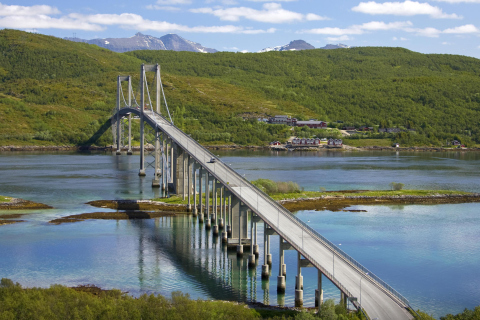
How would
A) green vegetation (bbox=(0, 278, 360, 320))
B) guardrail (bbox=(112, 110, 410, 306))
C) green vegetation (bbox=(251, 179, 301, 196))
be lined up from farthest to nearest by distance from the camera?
green vegetation (bbox=(251, 179, 301, 196))
guardrail (bbox=(112, 110, 410, 306))
green vegetation (bbox=(0, 278, 360, 320))

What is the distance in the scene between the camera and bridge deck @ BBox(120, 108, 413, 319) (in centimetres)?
2383

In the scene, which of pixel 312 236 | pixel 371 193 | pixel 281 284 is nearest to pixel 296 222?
pixel 312 236

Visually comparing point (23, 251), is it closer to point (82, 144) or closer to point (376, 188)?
point (376, 188)

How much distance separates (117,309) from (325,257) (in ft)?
33.2

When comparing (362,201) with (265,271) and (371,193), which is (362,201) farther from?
(265,271)

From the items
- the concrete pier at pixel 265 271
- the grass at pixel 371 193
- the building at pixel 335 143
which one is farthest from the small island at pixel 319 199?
the building at pixel 335 143

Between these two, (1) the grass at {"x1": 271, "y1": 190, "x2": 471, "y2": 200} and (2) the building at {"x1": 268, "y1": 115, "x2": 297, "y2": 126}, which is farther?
(2) the building at {"x1": 268, "y1": 115, "x2": 297, "y2": 126}

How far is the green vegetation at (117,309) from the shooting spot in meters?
23.0

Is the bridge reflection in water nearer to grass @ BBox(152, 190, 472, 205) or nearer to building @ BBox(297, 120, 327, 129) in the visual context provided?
grass @ BBox(152, 190, 472, 205)

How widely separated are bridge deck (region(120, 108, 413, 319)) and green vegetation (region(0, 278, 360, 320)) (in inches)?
61.0

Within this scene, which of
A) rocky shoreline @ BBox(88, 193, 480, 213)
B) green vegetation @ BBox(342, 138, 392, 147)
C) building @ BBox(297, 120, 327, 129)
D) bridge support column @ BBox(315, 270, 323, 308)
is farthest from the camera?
building @ BBox(297, 120, 327, 129)

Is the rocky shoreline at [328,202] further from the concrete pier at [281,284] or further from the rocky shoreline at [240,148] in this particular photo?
the rocky shoreline at [240,148]

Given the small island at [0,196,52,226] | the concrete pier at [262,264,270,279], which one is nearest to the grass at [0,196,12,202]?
the small island at [0,196,52,226]

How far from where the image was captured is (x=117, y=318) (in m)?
23.1
